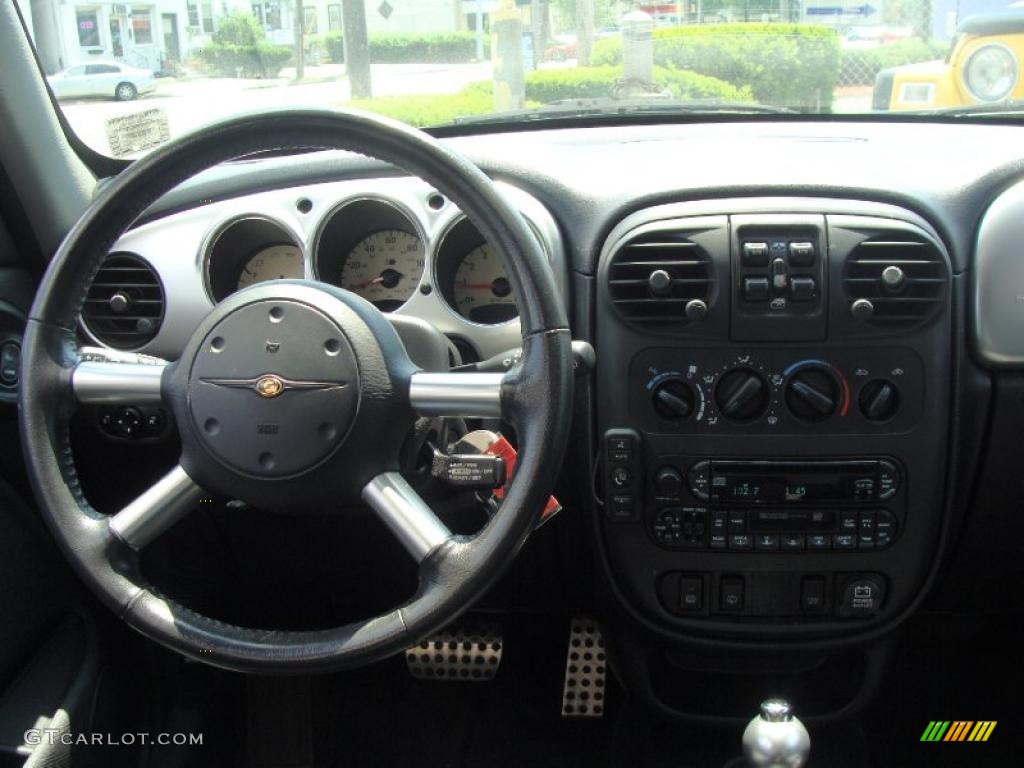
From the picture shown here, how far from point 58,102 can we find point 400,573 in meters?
1.21

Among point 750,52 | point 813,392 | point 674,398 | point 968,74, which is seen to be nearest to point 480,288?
point 674,398

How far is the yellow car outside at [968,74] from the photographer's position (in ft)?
7.57

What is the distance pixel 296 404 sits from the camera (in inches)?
58.6

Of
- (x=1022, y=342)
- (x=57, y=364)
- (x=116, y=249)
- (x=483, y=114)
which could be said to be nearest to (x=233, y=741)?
(x=116, y=249)

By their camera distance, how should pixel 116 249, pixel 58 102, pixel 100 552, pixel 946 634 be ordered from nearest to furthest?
pixel 100 552, pixel 116 249, pixel 58 102, pixel 946 634

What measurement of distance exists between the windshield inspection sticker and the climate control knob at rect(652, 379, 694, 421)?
1.16 m

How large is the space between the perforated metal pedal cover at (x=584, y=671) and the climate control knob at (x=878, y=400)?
2.77 ft

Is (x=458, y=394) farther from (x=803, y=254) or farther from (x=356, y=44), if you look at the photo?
(x=356, y=44)

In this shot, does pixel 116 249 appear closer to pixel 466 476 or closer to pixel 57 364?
pixel 57 364

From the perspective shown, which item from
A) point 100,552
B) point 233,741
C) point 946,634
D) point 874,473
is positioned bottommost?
point 233,741

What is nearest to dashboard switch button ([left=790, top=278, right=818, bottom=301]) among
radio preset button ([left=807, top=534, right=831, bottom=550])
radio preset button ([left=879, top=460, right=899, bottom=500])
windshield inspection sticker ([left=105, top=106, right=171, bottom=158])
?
radio preset button ([left=879, top=460, right=899, bottom=500])

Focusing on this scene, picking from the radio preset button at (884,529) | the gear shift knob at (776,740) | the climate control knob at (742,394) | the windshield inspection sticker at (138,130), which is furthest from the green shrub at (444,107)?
the gear shift knob at (776,740)

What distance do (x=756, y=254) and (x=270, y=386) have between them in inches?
34.8

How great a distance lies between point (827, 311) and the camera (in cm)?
194
